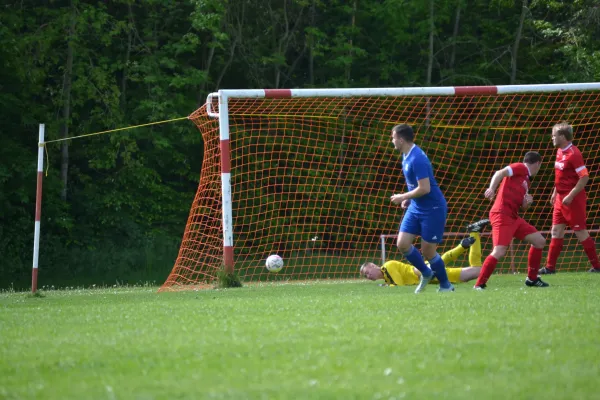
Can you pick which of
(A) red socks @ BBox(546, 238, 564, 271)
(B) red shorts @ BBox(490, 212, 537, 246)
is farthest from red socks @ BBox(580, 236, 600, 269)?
(B) red shorts @ BBox(490, 212, 537, 246)

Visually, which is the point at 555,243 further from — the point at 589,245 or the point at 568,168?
the point at 568,168

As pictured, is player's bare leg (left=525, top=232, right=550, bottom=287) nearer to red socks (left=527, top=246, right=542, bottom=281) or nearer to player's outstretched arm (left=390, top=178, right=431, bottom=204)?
red socks (left=527, top=246, right=542, bottom=281)

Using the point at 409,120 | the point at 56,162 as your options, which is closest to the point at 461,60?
the point at 409,120

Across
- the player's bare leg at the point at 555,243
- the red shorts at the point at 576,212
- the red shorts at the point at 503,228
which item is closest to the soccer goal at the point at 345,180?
the player's bare leg at the point at 555,243

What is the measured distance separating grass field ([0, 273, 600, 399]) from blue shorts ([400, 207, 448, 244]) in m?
1.44

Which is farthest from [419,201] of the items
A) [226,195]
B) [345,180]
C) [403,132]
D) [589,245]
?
[345,180]

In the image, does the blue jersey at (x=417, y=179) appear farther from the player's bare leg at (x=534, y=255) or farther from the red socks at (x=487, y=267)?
the player's bare leg at (x=534, y=255)

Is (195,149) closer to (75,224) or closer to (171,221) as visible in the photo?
(171,221)

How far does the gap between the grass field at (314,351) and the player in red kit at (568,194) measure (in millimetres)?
3899

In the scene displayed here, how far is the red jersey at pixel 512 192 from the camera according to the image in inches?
365

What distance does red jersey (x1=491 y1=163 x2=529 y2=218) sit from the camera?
30.5ft

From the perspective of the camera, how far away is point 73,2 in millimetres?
23578

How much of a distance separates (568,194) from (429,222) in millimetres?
3283

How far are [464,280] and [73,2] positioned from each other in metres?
15.9
